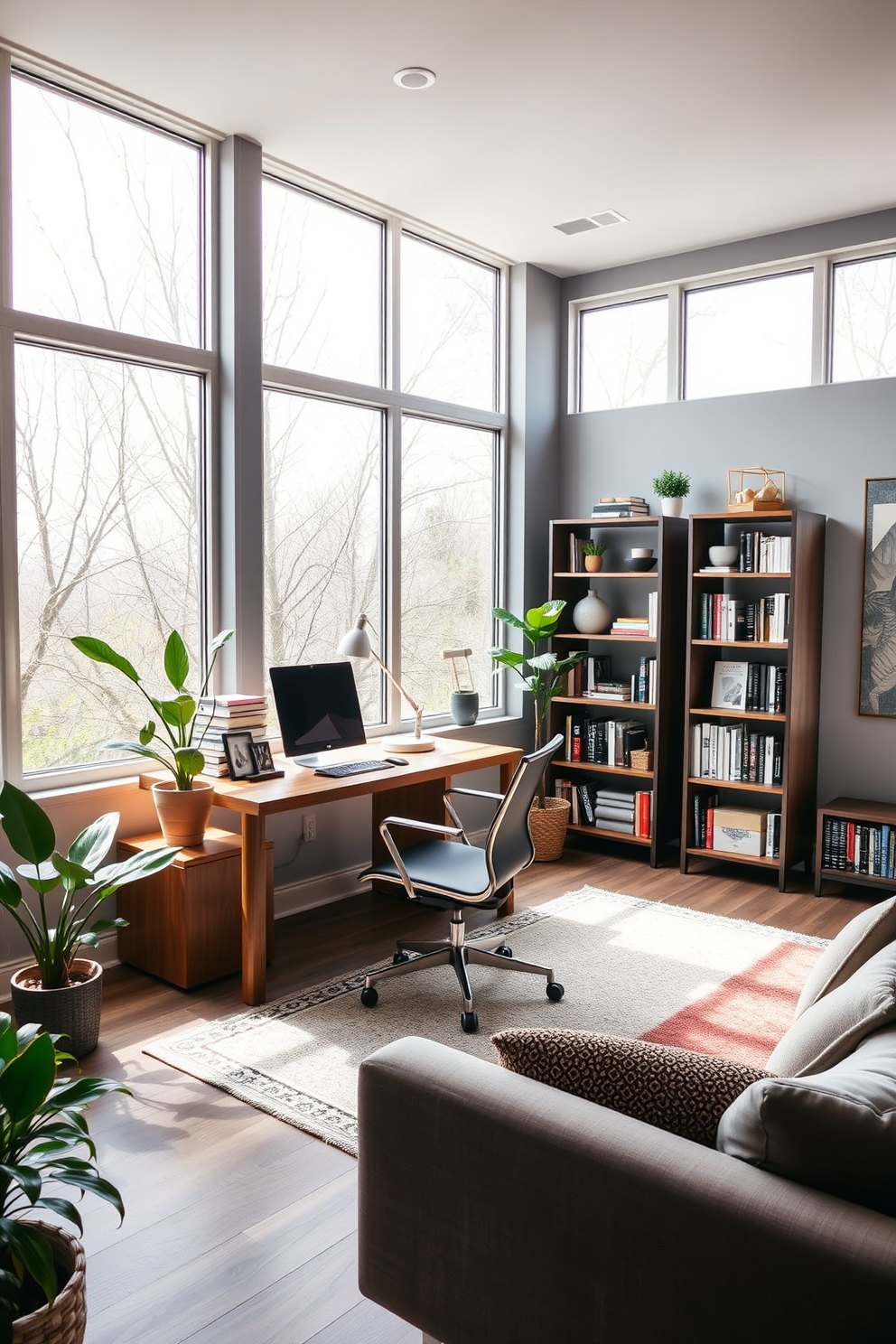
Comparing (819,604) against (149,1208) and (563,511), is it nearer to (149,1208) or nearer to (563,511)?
(563,511)

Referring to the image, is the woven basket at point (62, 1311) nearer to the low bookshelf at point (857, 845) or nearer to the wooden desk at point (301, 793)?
the wooden desk at point (301, 793)

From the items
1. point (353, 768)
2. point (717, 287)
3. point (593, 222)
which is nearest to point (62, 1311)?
point (353, 768)

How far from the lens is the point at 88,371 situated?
3516mm

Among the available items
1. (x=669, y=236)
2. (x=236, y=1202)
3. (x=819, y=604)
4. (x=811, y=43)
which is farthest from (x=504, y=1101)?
(x=669, y=236)

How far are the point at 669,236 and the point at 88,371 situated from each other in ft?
9.70

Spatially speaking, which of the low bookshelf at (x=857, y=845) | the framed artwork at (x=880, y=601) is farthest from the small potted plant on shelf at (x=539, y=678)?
the framed artwork at (x=880, y=601)

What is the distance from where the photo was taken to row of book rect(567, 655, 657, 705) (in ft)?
16.6

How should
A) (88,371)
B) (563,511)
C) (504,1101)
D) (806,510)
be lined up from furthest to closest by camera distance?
(563,511), (806,510), (88,371), (504,1101)

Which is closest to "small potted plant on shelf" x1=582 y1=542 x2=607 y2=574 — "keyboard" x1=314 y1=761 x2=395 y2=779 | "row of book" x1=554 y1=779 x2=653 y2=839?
"row of book" x1=554 y1=779 x2=653 y2=839

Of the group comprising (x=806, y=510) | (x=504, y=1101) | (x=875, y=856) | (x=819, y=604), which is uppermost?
(x=806, y=510)

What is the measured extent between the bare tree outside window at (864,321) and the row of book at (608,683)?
65.3 inches

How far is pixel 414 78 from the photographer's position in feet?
10.9

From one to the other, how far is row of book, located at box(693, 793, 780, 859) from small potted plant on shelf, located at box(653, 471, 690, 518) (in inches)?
55.9

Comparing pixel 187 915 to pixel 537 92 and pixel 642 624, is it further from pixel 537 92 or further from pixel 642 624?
pixel 537 92
